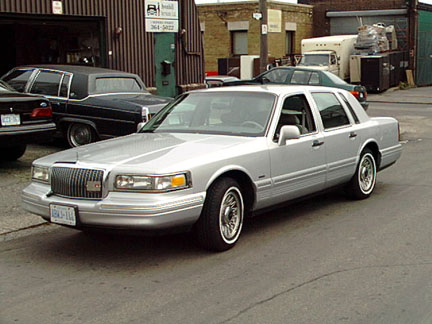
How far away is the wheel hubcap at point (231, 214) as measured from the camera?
6102mm

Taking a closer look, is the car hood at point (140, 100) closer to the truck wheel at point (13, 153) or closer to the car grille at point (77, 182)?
the truck wheel at point (13, 153)

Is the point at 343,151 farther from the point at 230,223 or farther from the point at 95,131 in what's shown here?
the point at 95,131

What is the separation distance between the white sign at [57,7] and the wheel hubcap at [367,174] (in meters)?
9.40

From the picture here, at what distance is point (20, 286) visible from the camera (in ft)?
17.5

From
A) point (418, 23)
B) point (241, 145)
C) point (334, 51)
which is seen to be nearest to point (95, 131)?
point (241, 145)

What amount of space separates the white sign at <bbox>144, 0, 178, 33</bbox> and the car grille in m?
12.3

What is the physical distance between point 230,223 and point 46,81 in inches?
278

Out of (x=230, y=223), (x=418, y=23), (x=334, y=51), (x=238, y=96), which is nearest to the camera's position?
(x=230, y=223)

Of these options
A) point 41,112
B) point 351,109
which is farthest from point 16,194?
point 351,109

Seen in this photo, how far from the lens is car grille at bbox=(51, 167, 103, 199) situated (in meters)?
5.70

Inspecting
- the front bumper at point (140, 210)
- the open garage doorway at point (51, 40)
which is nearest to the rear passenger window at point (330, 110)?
the front bumper at point (140, 210)

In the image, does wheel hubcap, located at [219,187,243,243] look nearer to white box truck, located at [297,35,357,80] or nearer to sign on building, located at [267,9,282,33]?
white box truck, located at [297,35,357,80]

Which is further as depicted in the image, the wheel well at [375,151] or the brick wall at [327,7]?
the brick wall at [327,7]

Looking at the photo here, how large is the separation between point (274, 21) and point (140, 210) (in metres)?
30.3
